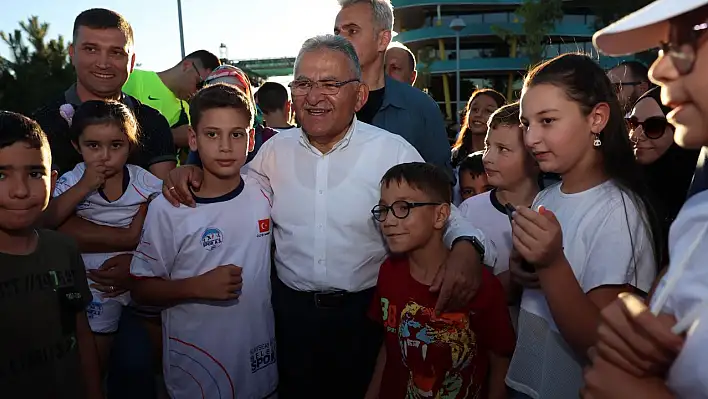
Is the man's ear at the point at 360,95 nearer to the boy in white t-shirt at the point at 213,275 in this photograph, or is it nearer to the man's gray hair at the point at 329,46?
the man's gray hair at the point at 329,46

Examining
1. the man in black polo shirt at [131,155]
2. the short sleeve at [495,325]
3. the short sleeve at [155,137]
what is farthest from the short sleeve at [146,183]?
the short sleeve at [495,325]

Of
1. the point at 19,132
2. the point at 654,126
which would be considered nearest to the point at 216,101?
the point at 19,132

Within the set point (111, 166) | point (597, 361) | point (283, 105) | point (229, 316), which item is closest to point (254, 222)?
point (229, 316)

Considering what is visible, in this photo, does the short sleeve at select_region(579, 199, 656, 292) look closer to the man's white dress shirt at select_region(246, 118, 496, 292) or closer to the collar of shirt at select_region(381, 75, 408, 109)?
the man's white dress shirt at select_region(246, 118, 496, 292)

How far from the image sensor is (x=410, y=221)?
241 cm

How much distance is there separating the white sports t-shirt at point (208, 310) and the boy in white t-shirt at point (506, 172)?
1.32m

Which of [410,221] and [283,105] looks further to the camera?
[283,105]

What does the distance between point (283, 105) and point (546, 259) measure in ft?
15.9

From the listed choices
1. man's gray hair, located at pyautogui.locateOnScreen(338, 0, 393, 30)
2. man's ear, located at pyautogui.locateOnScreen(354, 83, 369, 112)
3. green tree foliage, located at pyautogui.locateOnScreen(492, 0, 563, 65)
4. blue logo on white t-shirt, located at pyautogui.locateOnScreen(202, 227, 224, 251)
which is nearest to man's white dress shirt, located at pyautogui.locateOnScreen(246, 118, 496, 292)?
man's ear, located at pyautogui.locateOnScreen(354, 83, 369, 112)

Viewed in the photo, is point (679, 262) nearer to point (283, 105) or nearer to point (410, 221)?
point (410, 221)

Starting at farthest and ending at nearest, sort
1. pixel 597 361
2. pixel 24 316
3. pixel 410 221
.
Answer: pixel 410 221 < pixel 24 316 < pixel 597 361

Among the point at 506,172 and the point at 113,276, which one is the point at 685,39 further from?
the point at 113,276

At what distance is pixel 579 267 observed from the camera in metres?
1.92

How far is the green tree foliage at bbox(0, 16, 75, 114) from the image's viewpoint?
2120 centimetres
